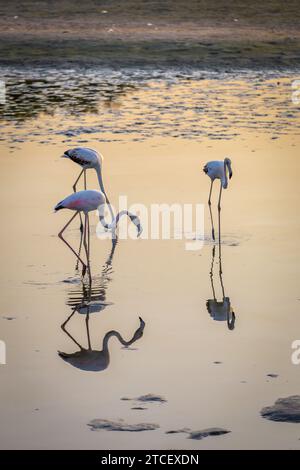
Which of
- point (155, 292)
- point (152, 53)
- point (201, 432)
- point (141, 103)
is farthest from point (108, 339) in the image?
point (152, 53)

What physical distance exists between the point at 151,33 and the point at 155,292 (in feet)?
52.1

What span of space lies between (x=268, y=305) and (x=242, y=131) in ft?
24.2

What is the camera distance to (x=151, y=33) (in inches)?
898

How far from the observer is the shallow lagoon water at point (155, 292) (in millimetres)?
5672

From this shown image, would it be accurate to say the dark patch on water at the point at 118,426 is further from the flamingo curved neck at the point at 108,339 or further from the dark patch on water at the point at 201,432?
the flamingo curved neck at the point at 108,339

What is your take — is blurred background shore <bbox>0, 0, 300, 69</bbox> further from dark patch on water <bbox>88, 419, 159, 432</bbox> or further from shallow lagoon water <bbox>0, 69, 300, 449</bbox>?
dark patch on water <bbox>88, 419, 159, 432</bbox>

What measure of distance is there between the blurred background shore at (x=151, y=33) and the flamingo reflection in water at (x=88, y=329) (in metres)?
13.3

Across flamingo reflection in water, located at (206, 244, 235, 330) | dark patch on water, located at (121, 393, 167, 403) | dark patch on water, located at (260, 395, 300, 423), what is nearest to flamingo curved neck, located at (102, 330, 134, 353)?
flamingo reflection in water, located at (206, 244, 235, 330)

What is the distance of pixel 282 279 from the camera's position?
800 cm

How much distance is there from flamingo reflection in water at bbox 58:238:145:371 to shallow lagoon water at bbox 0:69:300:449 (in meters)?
0.03

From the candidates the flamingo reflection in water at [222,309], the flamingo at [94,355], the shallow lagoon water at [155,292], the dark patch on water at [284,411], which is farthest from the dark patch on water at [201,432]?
the flamingo reflection in water at [222,309]

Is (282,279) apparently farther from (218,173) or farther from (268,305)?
(218,173)

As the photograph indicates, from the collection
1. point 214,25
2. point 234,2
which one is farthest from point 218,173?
point 234,2

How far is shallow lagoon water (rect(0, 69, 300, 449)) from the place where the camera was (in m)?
5.67
